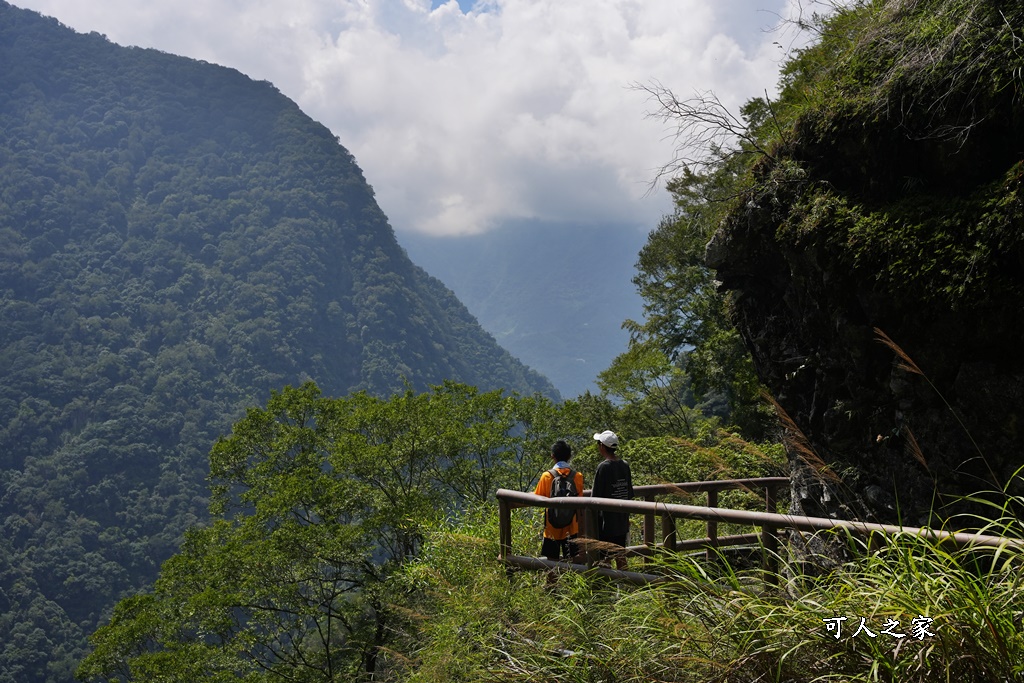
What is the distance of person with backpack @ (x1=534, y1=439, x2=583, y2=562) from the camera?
6164 millimetres

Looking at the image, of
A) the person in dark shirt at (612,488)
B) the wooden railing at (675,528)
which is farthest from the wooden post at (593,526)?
the person in dark shirt at (612,488)

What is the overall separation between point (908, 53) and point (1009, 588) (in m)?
6.10

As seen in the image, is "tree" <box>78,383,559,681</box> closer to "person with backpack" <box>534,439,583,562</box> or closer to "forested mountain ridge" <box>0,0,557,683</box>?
"person with backpack" <box>534,439,583,562</box>

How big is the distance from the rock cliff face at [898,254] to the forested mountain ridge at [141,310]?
6641cm

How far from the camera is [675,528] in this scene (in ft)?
14.3

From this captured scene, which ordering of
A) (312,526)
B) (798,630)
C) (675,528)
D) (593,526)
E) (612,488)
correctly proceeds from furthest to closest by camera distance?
(312,526)
(612,488)
(593,526)
(675,528)
(798,630)

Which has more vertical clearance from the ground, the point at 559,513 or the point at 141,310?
the point at 141,310

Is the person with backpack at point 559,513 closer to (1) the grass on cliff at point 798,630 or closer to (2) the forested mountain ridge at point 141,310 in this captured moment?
(1) the grass on cliff at point 798,630

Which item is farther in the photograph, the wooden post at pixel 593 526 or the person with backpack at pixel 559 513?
the person with backpack at pixel 559 513

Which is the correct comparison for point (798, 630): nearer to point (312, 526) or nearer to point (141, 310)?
point (312, 526)

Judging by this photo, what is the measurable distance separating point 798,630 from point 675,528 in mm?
1725

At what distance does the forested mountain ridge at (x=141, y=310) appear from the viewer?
77.5 m

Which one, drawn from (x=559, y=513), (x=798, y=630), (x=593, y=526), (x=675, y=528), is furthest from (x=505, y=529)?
(x=798, y=630)

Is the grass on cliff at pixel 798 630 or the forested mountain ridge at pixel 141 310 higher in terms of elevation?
the forested mountain ridge at pixel 141 310
